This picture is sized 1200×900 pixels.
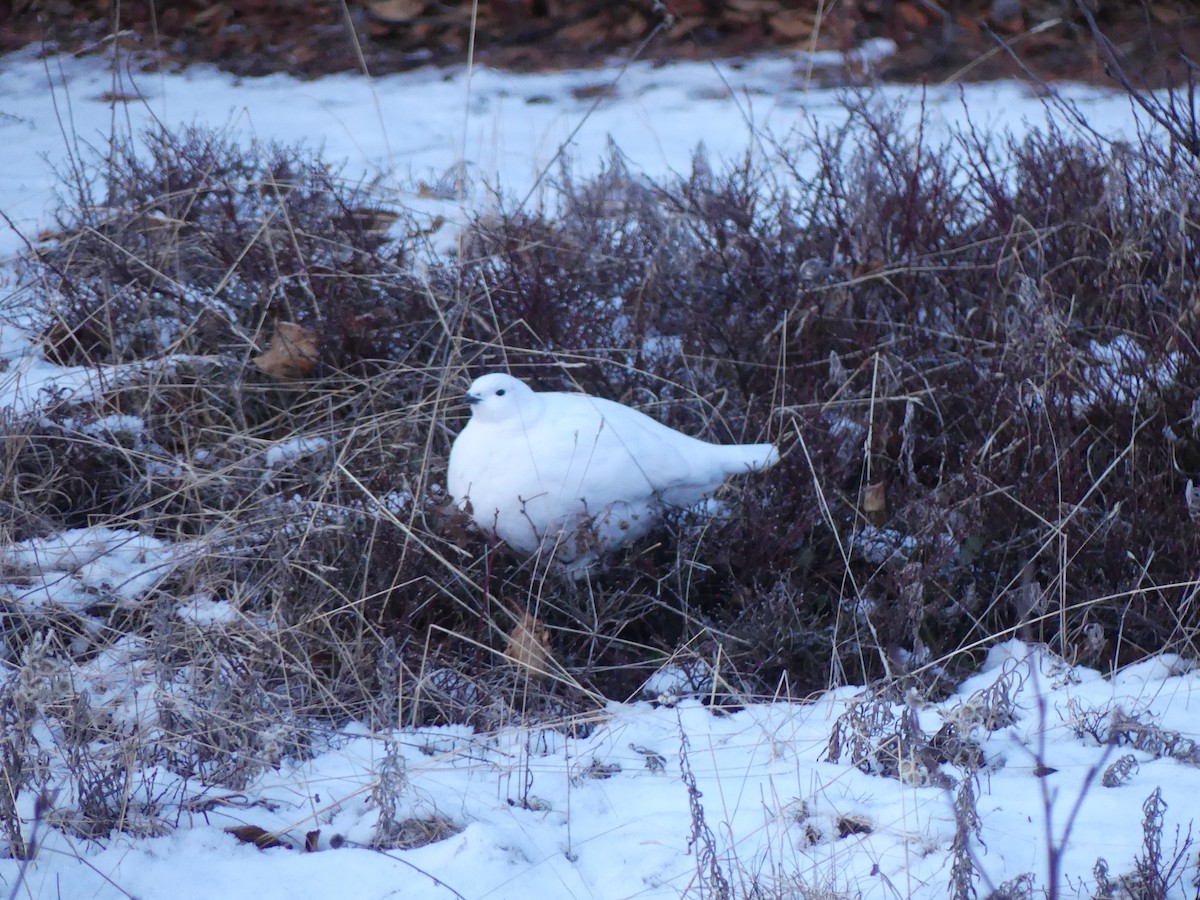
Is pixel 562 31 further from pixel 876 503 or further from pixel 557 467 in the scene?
pixel 557 467

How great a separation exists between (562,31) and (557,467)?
17.3ft

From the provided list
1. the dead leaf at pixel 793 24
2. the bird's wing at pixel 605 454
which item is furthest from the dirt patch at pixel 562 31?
the bird's wing at pixel 605 454

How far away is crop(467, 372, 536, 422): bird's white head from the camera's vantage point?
2.72m

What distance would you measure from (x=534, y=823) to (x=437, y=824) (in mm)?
175

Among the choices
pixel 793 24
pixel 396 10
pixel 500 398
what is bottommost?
pixel 500 398

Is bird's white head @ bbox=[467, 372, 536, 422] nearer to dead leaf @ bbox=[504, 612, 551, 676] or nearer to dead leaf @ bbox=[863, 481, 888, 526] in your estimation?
dead leaf @ bbox=[504, 612, 551, 676]

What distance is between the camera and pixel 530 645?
2646 mm

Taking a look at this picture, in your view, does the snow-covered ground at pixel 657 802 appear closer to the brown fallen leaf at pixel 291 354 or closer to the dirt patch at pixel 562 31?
the brown fallen leaf at pixel 291 354

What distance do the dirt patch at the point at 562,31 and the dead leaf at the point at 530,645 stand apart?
4861 millimetres

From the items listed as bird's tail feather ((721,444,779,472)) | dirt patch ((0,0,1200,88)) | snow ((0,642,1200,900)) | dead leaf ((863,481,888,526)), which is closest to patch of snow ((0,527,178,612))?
snow ((0,642,1200,900))

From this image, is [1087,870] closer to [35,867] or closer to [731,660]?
[731,660]

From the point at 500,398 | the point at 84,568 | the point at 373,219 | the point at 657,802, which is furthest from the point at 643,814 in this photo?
the point at 373,219

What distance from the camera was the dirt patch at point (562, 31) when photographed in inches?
267

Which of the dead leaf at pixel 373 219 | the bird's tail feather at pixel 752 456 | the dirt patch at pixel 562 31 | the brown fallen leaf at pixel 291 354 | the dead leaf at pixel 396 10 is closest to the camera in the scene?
the bird's tail feather at pixel 752 456
